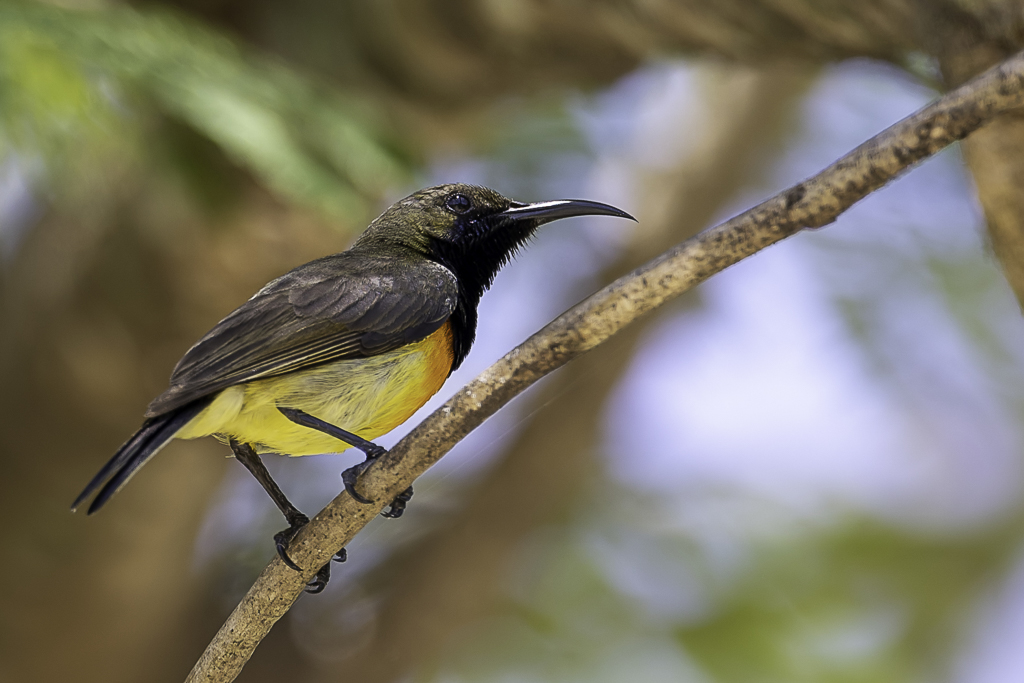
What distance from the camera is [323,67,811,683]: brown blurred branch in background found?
21.2 ft

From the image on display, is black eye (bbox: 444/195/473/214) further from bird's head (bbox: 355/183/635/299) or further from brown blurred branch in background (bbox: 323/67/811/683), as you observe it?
brown blurred branch in background (bbox: 323/67/811/683)

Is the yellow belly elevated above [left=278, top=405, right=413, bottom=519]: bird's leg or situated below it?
above

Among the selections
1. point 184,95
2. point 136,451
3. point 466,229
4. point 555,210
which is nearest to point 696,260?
point 555,210

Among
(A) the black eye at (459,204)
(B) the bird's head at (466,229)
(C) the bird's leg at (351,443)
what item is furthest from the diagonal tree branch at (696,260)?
(A) the black eye at (459,204)

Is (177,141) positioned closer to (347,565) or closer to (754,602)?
(347,565)

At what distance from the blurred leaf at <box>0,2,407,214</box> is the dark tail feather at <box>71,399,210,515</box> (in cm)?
211

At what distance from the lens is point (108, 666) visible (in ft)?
Result: 21.7

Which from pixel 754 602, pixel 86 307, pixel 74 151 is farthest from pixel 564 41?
pixel 754 602

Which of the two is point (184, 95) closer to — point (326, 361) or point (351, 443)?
point (326, 361)

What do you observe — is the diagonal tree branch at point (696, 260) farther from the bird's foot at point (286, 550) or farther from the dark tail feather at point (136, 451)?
the dark tail feather at point (136, 451)

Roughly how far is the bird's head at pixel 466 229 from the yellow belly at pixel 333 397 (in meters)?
0.43

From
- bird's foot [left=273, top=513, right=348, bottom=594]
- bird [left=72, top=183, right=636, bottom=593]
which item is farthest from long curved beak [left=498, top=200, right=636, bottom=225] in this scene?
bird's foot [left=273, top=513, right=348, bottom=594]

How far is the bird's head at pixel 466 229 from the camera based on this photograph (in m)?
3.14

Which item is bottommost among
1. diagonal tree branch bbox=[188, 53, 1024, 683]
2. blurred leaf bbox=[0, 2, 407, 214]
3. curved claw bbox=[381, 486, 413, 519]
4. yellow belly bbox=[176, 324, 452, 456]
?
diagonal tree branch bbox=[188, 53, 1024, 683]
